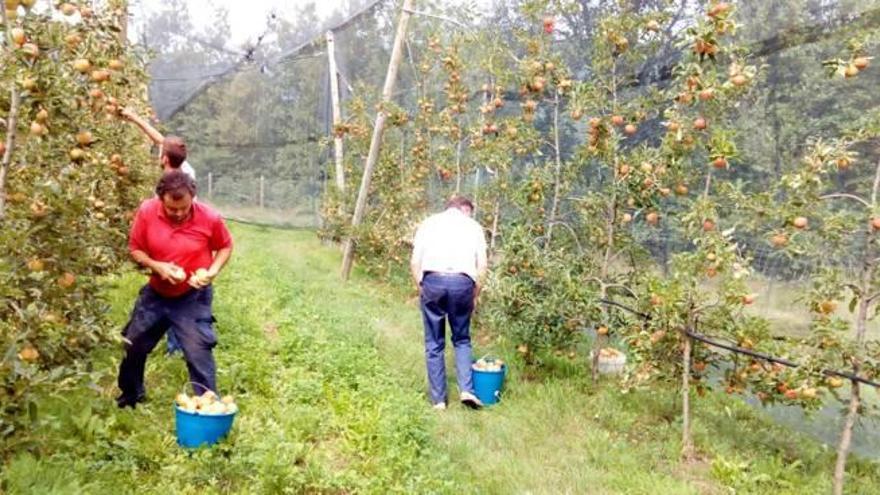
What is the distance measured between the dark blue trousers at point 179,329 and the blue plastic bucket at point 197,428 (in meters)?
0.31

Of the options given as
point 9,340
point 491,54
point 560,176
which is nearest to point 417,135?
point 491,54

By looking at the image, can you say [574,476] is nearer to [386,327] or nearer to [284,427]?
[284,427]

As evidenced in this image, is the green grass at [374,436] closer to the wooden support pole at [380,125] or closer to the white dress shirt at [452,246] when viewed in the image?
the white dress shirt at [452,246]

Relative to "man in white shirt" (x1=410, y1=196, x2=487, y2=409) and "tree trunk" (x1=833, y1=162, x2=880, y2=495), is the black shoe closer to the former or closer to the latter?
"man in white shirt" (x1=410, y1=196, x2=487, y2=409)

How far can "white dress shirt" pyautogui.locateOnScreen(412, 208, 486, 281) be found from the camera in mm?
5156

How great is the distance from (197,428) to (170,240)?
1.01 meters

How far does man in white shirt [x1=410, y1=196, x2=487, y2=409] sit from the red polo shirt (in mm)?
1782

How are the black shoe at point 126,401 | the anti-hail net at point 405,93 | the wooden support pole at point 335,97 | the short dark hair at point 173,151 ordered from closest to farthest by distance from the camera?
the black shoe at point 126,401, the short dark hair at point 173,151, the anti-hail net at point 405,93, the wooden support pole at point 335,97

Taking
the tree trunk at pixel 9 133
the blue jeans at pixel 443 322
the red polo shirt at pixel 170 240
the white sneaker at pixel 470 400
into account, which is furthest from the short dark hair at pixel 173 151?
the white sneaker at pixel 470 400

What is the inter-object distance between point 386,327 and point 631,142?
3.06 m

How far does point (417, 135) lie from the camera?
1017 cm

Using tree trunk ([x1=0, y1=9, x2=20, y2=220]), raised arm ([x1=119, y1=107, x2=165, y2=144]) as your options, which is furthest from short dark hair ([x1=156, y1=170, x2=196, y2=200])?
tree trunk ([x1=0, y1=9, x2=20, y2=220])

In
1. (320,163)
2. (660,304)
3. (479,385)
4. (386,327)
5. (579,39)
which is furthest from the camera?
(320,163)

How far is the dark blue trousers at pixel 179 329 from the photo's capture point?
380cm
